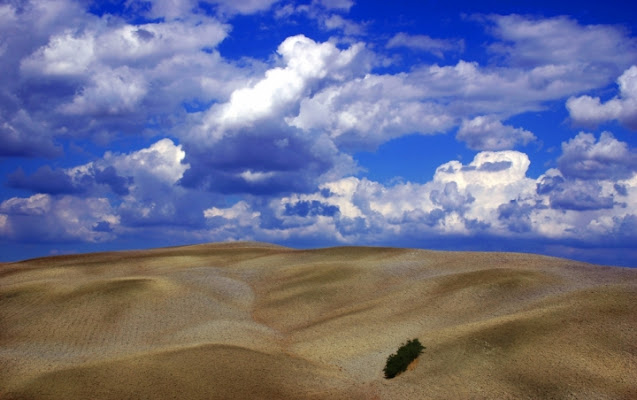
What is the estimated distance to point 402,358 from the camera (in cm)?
3434

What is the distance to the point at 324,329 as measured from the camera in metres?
44.8

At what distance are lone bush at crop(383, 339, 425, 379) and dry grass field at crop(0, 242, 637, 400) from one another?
2.04 ft

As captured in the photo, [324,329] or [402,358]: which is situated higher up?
[402,358]

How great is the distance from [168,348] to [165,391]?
300 inches

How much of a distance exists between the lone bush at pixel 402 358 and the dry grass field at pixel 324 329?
623mm

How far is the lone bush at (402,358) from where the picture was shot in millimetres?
33625

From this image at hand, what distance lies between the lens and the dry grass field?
100 ft

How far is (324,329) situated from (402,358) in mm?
11553

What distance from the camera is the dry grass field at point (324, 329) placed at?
100 ft

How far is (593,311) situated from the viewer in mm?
36000

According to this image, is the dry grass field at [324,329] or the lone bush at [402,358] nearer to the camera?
the dry grass field at [324,329]

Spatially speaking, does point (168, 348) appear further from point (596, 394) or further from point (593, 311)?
point (593, 311)

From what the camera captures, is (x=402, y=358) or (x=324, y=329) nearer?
(x=402, y=358)

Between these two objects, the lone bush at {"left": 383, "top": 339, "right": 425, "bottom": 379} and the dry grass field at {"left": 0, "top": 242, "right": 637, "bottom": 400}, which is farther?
the lone bush at {"left": 383, "top": 339, "right": 425, "bottom": 379}
